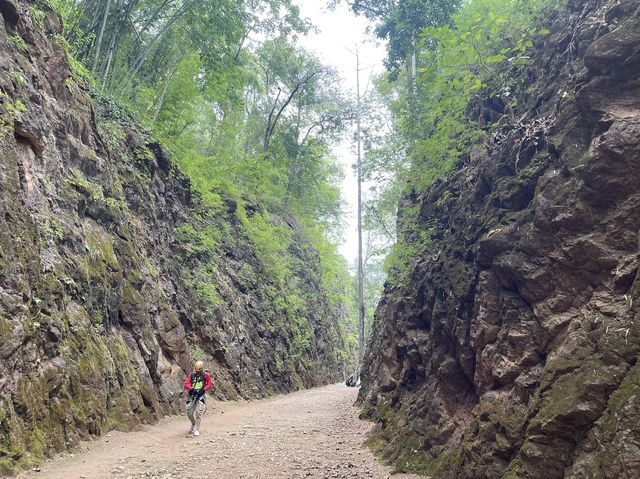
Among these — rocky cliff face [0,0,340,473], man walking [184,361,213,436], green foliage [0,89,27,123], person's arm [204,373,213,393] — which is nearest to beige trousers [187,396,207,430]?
man walking [184,361,213,436]

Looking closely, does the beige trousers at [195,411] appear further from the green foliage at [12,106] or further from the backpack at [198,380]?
the green foliage at [12,106]

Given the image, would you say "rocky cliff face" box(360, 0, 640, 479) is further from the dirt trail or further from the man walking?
the man walking

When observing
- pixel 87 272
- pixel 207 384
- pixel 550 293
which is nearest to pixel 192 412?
pixel 207 384

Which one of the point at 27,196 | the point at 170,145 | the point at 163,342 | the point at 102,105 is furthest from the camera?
the point at 170,145

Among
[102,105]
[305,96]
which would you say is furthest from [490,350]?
[305,96]

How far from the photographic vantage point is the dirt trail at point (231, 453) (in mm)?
5922

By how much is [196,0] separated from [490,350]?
15697 millimetres

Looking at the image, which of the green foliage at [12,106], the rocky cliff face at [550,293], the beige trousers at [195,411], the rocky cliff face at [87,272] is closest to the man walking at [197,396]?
the beige trousers at [195,411]

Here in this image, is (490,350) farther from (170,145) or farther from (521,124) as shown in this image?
(170,145)

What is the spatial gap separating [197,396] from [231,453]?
5.82 ft

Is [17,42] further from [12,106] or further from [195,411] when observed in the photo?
[195,411]

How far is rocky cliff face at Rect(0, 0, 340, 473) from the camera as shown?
607 centimetres

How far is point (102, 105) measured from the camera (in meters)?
13.2

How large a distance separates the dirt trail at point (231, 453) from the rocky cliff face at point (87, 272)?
0.46 metres
